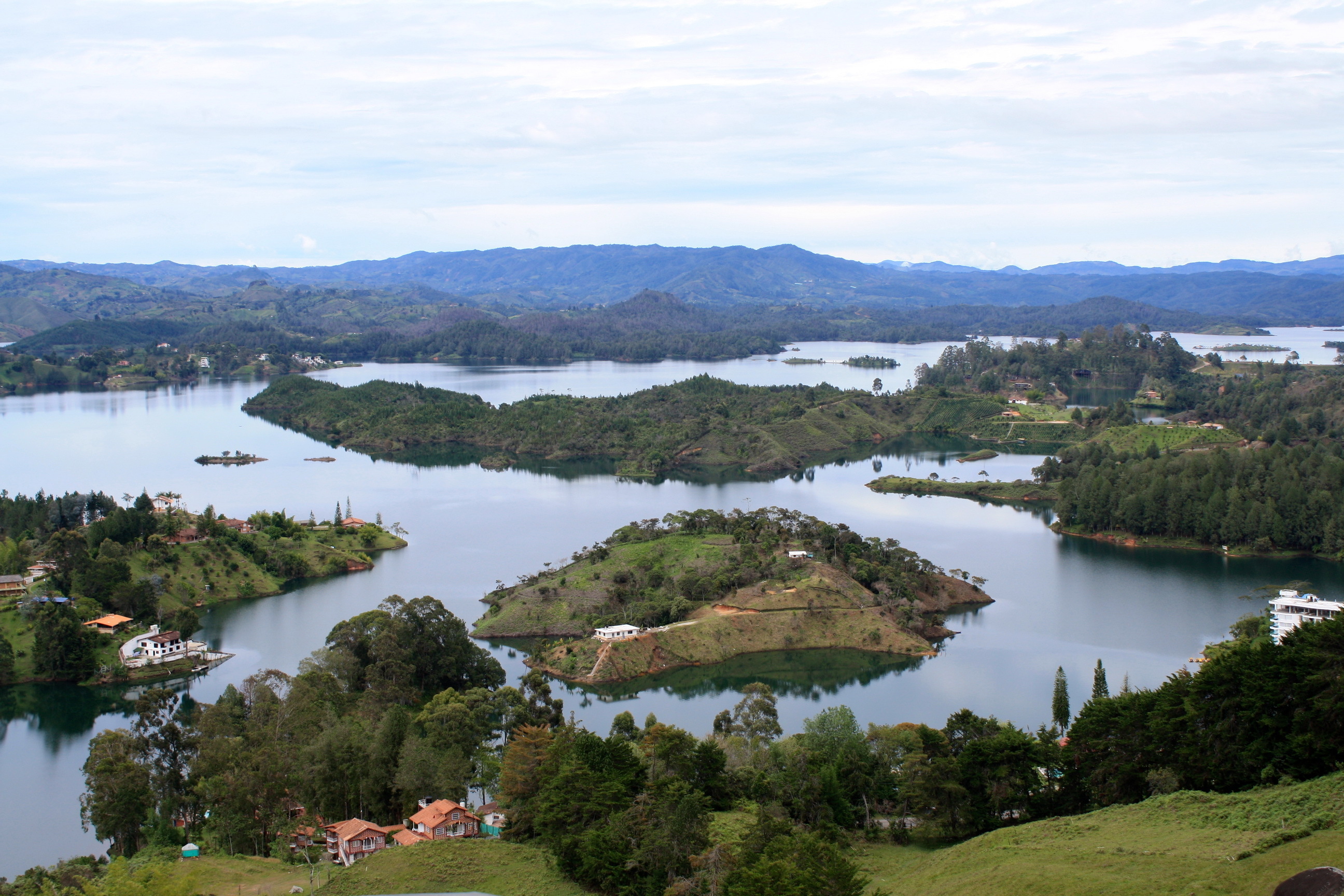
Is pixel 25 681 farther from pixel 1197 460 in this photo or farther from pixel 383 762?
pixel 1197 460

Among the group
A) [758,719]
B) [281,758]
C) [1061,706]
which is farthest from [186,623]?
[1061,706]

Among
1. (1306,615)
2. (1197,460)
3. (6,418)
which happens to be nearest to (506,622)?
(1306,615)

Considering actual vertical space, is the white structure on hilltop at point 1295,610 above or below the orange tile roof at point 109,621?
above

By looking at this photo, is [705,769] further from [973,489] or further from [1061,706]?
[973,489]

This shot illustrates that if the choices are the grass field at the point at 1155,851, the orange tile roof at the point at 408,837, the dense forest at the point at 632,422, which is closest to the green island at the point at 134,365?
the dense forest at the point at 632,422

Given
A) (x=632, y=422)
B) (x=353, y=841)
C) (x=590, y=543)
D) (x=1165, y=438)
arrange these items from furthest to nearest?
(x=632, y=422)
(x=1165, y=438)
(x=590, y=543)
(x=353, y=841)

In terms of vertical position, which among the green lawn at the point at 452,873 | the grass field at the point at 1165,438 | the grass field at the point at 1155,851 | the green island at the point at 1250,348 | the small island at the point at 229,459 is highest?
the green island at the point at 1250,348

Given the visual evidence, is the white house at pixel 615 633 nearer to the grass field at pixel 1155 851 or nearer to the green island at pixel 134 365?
the grass field at pixel 1155 851
